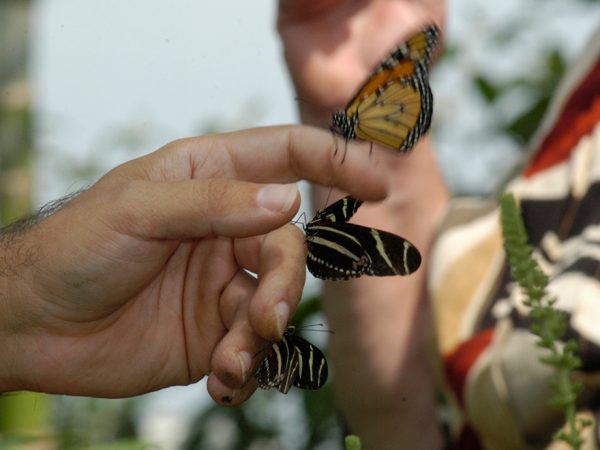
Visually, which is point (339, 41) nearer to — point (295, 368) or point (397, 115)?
point (397, 115)

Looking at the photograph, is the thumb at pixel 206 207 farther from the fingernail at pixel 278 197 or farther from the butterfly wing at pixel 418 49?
the butterfly wing at pixel 418 49

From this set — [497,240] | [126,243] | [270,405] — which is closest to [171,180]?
[126,243]

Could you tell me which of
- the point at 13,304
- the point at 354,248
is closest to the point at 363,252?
the point at 354,248

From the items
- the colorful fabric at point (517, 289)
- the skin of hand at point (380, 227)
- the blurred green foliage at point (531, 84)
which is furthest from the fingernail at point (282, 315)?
the blurred green foliage at point (531, 84)

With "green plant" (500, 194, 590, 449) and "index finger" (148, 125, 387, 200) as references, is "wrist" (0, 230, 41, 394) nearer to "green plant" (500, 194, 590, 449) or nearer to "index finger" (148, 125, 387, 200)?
"index finger" (148, 125, 387, 200)

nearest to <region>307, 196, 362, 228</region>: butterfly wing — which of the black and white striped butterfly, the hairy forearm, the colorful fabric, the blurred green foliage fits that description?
the black and white striped butterfly
